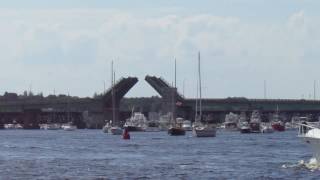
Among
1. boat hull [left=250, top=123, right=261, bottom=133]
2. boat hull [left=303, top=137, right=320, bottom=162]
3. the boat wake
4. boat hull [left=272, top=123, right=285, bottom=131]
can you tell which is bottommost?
the boat wake

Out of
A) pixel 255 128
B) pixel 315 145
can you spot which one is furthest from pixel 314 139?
pixel 255 128

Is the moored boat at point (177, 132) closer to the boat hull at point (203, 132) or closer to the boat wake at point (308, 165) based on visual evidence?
the boat hull at point (203, 132)

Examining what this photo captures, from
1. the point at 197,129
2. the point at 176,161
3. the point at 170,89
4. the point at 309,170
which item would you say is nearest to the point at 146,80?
the point at 170,89

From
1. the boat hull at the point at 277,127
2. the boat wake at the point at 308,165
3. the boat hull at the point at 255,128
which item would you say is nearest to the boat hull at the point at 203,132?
the boat hull at the point at 255,128

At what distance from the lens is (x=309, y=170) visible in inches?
2234

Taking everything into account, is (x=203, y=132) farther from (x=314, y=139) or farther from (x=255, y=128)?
(x=314, y=139)

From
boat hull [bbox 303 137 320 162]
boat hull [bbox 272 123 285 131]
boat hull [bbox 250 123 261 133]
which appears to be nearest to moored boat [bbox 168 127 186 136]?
boat hull [bbox 250 123 261 133]

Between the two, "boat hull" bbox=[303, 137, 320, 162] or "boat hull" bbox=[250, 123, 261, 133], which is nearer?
"boat hull" bbox=[303, 137, 320, 162]

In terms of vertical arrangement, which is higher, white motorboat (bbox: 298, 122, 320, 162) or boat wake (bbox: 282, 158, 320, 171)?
white motorboat (bbox: 298, 122, 320, 162)

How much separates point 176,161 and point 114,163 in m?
5.03

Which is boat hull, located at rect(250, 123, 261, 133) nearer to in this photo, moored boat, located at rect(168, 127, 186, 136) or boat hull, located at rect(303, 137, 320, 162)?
moored boat, located at rect(168, 127, 186, 136)

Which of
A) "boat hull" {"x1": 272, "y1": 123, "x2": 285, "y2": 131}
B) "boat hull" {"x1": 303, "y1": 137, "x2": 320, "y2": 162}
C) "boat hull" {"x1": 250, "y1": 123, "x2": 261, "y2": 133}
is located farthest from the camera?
"boat hull" {"x1": 272, "y1": 123, "x2": 285, "y2": 131}

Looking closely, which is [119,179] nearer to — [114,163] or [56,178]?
[56,178]

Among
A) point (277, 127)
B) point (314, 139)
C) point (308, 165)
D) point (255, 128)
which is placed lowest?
point (308, 165)
